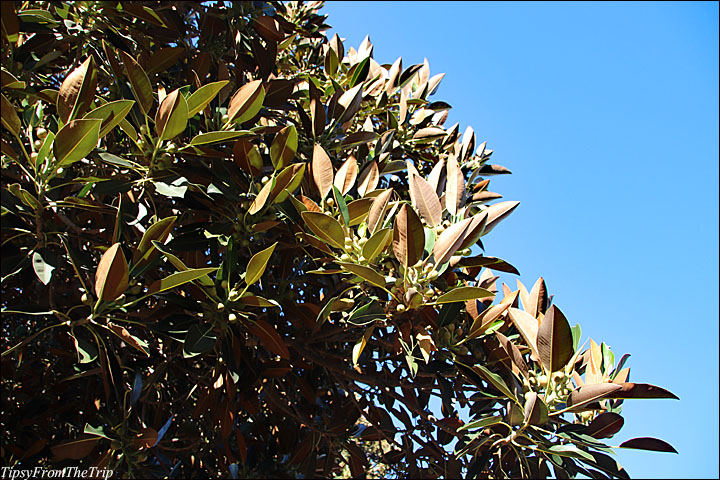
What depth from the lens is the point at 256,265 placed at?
1.69 m

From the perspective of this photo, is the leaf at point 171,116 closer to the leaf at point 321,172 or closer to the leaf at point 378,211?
the leaf at point 321,172

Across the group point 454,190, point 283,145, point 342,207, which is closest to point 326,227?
point 342,207

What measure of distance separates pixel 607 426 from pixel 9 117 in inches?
88.5

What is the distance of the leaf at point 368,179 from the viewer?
211 centimetres

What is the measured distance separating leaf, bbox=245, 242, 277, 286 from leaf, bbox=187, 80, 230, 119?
0.58m

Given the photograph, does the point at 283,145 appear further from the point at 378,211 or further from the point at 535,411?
the point at 535,411

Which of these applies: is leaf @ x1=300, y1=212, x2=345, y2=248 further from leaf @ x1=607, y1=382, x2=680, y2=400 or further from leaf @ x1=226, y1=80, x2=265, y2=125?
leaf @ x1=607, y1=382, x2=680, y2=400

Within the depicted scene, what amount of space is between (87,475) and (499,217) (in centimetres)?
195

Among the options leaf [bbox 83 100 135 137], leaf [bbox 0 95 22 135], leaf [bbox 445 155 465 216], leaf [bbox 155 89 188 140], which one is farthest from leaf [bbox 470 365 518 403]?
leaf [bbox 0 95 22 135]

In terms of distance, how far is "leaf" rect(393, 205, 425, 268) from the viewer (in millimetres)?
1621

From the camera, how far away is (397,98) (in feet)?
10.5

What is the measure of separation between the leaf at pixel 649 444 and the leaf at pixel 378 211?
3.78ft

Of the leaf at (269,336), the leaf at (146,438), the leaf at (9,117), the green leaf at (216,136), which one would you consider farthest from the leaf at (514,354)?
the leaf at (9,117)

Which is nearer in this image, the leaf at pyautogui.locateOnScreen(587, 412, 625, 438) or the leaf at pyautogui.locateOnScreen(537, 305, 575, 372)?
the leaf at pyautogui.locateOnScreen(537, 305, 575, 372)
